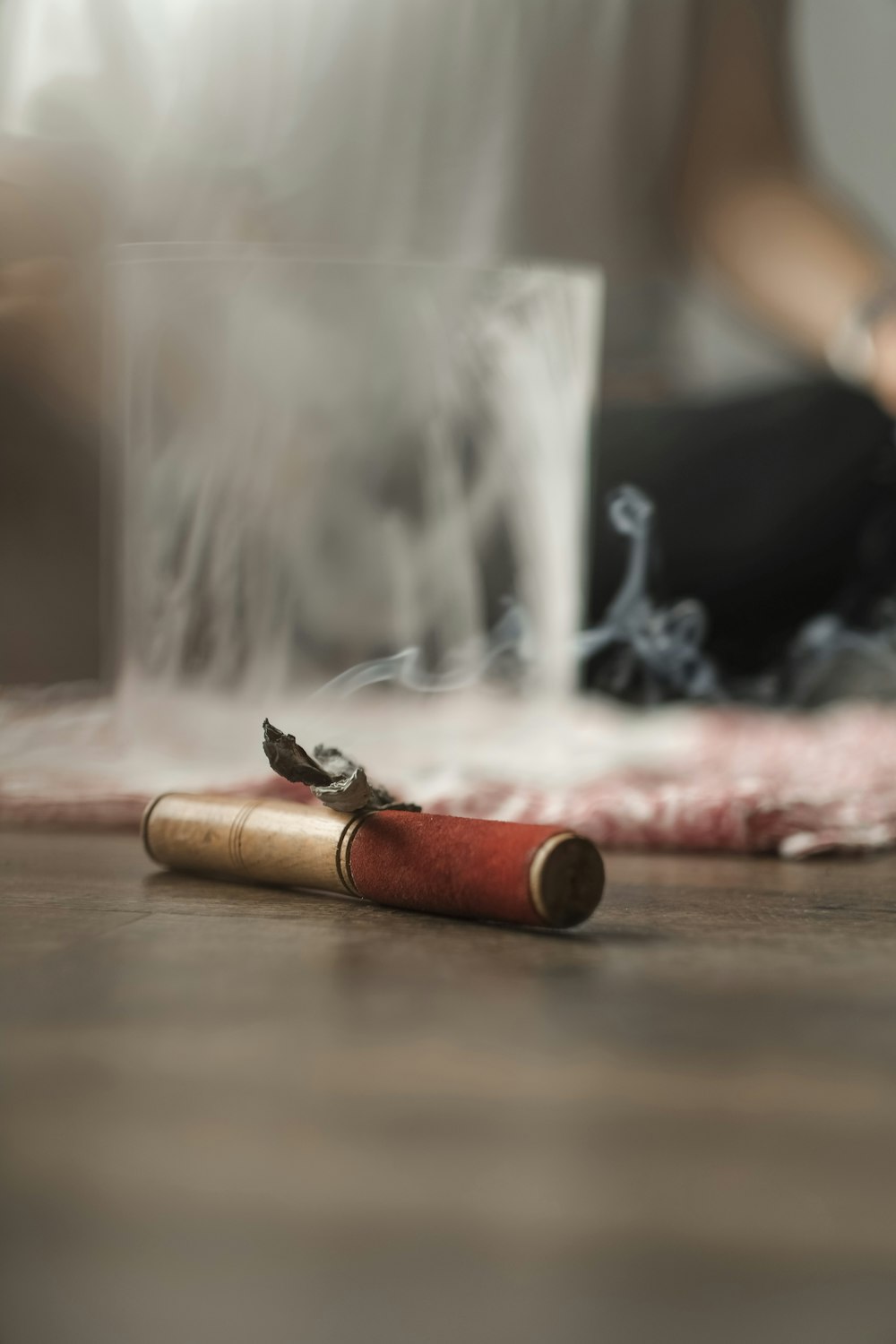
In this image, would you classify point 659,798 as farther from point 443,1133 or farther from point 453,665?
point 443,1133

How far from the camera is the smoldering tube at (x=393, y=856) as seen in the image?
3.09 ft

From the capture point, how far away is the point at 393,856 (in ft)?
3.38

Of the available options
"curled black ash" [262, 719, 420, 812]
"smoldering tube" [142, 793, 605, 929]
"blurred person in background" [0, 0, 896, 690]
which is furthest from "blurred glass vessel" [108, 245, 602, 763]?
"curled black ash" [262, 719, 420, 812]

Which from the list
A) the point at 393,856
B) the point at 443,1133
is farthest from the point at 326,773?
the point at 443,1133

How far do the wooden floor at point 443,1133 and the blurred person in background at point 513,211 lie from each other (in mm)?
1353

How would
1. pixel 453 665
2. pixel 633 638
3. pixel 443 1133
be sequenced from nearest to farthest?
pixel 443 1133
pixel 453 665
pixel 633 638

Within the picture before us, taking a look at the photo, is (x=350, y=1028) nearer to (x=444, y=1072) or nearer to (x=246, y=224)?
(x=444, y=1072)

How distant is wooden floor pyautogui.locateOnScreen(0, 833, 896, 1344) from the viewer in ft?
1.59

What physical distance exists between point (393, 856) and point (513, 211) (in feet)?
6.41

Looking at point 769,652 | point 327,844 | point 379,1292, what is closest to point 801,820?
point 327,844

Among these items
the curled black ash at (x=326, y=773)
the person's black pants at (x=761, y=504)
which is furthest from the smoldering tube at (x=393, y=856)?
the person's black pants at (x=761, y=504)

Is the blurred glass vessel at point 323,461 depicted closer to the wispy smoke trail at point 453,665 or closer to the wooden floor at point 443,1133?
the wispy smoke trail at point 453,665

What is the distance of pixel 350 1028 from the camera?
773 mm

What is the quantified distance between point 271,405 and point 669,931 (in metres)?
1.11
